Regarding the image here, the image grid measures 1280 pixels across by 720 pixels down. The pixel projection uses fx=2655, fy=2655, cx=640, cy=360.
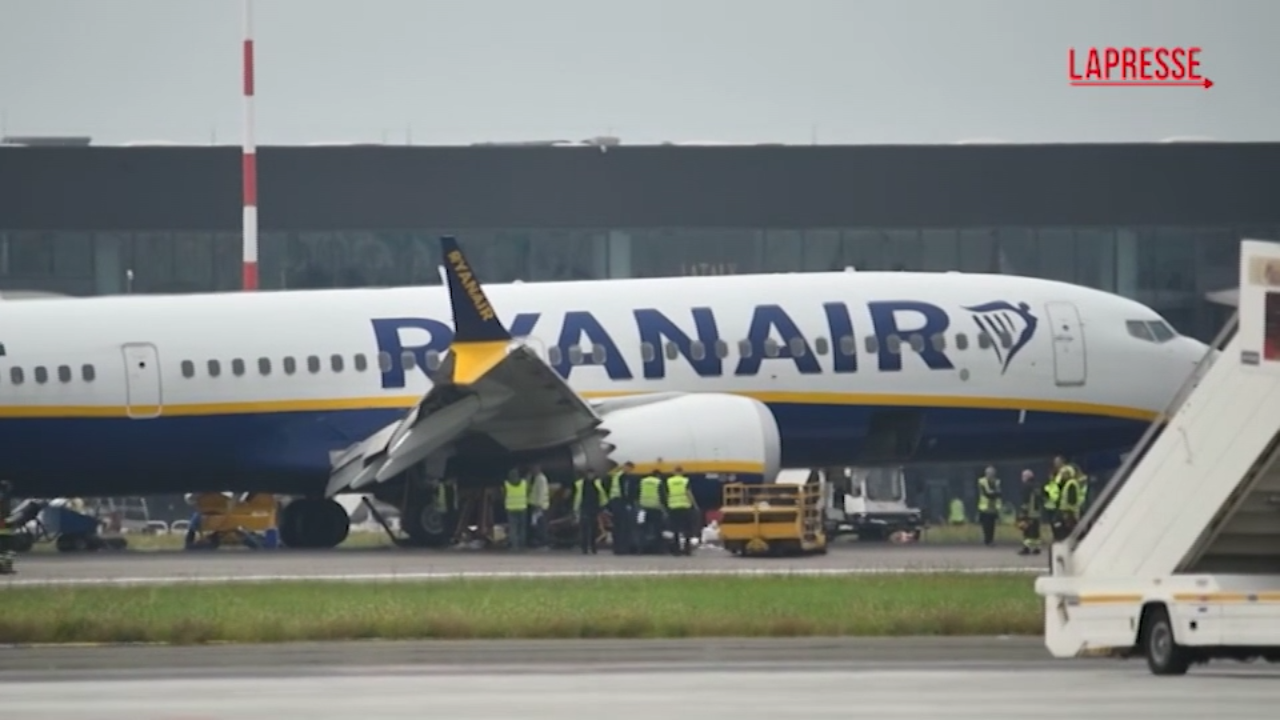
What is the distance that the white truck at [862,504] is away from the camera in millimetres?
50625

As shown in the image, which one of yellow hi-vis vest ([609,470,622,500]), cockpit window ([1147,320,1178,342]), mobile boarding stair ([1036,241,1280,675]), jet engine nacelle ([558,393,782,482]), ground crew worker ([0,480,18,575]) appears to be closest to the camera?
mobile boarding stair ([1036,241,1280,675])

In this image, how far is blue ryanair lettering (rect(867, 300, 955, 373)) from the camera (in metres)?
45.2

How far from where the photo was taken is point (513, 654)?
25547 millimetres

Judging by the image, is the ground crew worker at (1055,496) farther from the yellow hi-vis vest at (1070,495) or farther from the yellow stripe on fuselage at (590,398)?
the yellow stripe on fuselage at (590,398)

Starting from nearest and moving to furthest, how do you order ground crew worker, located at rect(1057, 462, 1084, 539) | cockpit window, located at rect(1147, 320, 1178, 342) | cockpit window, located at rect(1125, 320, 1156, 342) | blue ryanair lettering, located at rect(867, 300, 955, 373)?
ground crew worker, located at rect(1057, 462, 1084, 539)
blue ryanair lettering, located at rect(867, 300, 955, 373)
cockpit window, located at rect(1125, 320, 1156, 342)
cockpit window, located at rect(1147, 320, 1178, 342)

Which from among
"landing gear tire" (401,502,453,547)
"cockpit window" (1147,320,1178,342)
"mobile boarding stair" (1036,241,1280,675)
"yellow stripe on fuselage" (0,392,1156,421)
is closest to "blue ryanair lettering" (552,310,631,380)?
"yellow stripe on fuselage" (0,392,1156,421)

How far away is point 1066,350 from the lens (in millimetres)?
45844

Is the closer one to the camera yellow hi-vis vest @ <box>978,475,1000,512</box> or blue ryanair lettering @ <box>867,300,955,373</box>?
blue ryanair lettering @ <box>867,300,955,373</box>

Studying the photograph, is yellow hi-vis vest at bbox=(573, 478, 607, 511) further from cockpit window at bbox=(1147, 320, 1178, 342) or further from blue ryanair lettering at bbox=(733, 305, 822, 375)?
cockpit window at bbox=(1147, 320, 1178, 342)

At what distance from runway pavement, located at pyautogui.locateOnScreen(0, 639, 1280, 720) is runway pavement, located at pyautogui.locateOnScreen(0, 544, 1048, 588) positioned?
37.6ft

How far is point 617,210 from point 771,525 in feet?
101

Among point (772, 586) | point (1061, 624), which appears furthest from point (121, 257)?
point (1061, 624)

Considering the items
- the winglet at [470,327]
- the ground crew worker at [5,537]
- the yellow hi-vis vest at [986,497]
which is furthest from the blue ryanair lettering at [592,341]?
the ground crew worker at [5,537]

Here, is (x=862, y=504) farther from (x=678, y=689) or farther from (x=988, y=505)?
(x=678, y=689)
